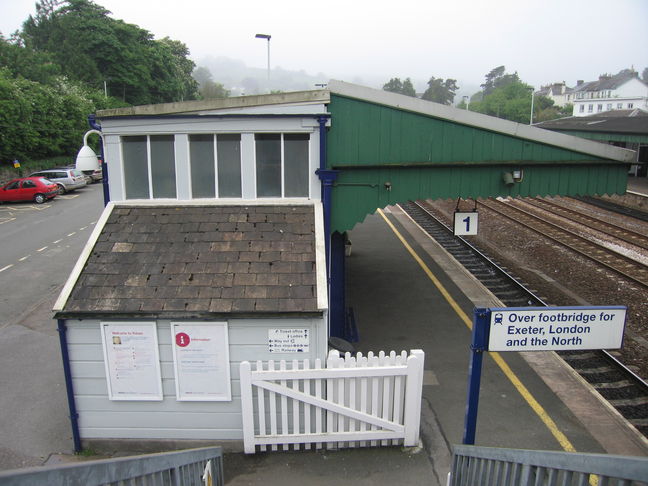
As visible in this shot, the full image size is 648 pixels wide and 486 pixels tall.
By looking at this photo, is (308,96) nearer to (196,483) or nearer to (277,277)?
(277,277)

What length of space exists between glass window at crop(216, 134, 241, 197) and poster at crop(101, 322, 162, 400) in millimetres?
2968

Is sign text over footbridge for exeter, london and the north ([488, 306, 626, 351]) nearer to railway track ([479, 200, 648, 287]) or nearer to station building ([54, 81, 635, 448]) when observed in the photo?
station building ([54, 81, 635, 448])

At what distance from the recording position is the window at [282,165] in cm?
851

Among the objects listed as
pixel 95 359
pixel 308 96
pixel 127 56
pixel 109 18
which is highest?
pixel 109 18

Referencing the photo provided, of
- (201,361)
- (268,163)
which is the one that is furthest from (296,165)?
(201,361)

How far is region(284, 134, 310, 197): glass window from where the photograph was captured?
8.52 meters

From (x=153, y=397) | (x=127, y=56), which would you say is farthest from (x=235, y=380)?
(x=127, y=56)

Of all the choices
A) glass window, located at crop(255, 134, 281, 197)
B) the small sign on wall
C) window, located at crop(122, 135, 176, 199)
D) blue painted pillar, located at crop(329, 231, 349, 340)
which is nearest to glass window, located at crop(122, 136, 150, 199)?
window, located at crop(122, 135, 176, 199)

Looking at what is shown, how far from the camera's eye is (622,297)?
12.6 m

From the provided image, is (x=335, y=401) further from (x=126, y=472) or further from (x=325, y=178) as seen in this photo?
(x=126, y=472)

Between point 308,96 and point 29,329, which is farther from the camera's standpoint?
point 29,329

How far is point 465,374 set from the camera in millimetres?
8711

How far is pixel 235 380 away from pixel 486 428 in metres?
3.63

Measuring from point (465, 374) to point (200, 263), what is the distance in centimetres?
500
